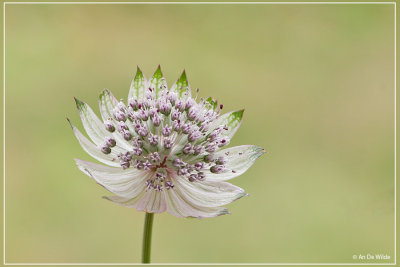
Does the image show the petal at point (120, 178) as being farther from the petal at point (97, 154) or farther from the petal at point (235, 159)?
the petal at point (235, 159)

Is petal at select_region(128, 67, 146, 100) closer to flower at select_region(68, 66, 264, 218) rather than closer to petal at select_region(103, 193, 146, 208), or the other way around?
flower at select_region(68, 66, 264, 218)

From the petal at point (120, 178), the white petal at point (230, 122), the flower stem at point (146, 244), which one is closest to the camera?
the flower stem at point (146, 244)

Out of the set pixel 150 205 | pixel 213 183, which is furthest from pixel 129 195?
pixel 213 183

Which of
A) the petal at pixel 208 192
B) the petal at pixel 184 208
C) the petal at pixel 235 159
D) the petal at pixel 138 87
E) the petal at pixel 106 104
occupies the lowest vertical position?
the petal at pixel 184 208

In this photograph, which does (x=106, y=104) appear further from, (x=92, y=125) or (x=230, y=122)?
(x=230, y=122)

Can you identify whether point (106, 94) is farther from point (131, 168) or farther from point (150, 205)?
point (150, 205)

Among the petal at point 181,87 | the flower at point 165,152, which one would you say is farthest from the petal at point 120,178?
the petal at point 181,87

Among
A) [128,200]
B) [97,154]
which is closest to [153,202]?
[128,200]

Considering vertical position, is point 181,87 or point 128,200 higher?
point 181,87

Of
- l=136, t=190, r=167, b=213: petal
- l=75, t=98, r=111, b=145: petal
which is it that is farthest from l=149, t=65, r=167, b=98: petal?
l=136, t=190, r=167, b=213: petal
